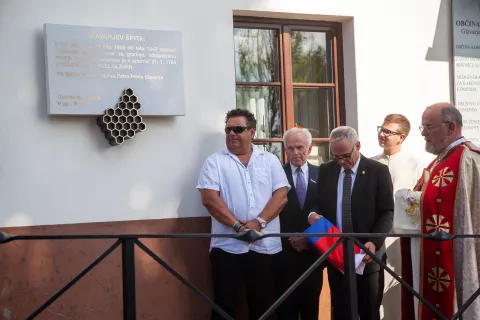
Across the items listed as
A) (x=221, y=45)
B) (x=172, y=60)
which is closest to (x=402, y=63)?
(x=221, y=45)

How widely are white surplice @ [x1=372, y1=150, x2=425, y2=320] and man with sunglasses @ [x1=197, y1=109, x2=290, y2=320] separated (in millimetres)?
961

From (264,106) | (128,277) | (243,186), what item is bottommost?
(128,277)

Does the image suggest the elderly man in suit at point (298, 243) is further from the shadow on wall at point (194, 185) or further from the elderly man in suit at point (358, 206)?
the shadow on wall at point (194, 185)

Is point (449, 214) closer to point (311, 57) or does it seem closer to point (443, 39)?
point (311, 57)

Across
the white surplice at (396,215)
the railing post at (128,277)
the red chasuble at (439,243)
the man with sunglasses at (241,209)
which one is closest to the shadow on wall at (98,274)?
the man with sunglasses at (241,209)

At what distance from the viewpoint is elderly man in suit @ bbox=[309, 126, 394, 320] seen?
17.5 ft

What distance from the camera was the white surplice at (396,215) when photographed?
5.60 meters

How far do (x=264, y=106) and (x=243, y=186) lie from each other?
3.84 feet

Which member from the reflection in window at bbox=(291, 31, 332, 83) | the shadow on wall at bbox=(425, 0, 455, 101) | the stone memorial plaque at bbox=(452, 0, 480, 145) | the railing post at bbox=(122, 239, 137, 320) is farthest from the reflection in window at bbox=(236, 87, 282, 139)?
the railing post at bbox=(122, 239, 137, 320)

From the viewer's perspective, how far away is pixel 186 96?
234 inches

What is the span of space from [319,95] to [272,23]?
78 cm

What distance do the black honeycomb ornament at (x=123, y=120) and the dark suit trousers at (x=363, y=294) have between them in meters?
1.79

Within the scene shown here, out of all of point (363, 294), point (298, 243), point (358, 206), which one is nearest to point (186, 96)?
point (298, 243)

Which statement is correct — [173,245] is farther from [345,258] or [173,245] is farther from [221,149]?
[345,258]
